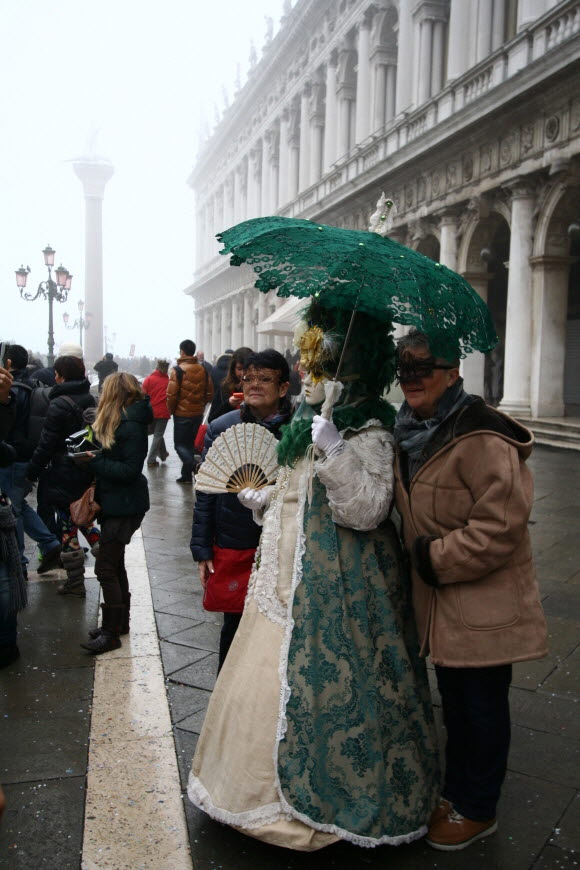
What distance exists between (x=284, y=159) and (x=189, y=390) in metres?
27.4

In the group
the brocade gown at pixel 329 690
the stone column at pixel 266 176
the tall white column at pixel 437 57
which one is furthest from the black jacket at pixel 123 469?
the stone column at pixel 266 176

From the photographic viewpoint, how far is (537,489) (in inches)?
314

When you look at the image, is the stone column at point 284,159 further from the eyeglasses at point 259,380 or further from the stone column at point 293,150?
the eyeglasses at point 259,380

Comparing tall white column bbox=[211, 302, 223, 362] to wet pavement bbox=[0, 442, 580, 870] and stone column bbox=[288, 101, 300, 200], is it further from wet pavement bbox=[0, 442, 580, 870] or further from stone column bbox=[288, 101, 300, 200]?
wet pavement bbox=[0, 442, 580, 870]

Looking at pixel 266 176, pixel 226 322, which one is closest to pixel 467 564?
pixel 266 176

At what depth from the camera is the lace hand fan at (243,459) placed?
268 centimetres

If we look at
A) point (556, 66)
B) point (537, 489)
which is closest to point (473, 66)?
point (556, 66)

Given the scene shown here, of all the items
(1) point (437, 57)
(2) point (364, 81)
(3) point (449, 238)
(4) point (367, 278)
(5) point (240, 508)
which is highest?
(2) point (364, 81)

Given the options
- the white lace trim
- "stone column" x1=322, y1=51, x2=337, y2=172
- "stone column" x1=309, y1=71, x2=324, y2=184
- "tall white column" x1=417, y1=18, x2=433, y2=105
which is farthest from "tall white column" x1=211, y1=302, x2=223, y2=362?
the white lace trim

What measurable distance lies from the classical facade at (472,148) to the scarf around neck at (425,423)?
1.95 m

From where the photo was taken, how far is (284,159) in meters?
33.7

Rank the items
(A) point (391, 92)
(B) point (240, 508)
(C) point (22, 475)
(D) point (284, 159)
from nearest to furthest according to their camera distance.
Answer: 1. (B) point (240, 508)
2. (C) point (22, 475)
3. (A) point (391, 92)
4. (D) point (284, 159)

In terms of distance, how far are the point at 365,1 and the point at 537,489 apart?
19574 millimetres

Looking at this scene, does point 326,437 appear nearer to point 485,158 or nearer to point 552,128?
point 552,128
